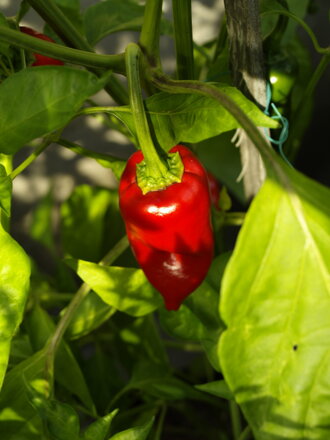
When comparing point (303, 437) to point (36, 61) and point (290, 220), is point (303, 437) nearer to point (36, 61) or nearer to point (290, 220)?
point (290, 220)

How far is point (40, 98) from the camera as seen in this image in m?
0.51

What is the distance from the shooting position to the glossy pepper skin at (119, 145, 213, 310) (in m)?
0.60

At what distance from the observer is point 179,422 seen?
1461 mm

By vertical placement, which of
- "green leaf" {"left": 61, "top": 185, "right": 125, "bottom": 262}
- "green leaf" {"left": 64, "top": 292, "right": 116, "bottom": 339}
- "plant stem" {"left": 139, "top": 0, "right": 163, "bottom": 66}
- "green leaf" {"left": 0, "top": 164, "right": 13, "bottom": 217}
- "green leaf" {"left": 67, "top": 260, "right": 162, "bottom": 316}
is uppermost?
"plant stem" {"left": 139, "top": 0, "right": 163, "bottom": 66}

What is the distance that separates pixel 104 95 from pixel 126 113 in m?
0.70

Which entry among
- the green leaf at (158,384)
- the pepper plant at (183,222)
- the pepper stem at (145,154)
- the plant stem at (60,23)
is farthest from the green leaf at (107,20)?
the green leaf at (158,384)

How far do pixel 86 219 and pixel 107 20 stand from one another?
1.52 feet

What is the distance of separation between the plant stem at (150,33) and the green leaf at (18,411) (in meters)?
0.34

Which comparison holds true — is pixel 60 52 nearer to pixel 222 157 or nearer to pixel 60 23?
pixel 60 23

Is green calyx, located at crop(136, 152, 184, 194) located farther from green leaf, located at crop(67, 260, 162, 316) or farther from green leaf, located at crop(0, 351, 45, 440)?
green leaf, located at crop(0, 351, 45, 440)

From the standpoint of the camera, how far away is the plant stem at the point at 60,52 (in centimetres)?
51

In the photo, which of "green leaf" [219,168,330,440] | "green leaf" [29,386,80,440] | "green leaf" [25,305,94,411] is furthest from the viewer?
"green leaf" [25,305,94,411]

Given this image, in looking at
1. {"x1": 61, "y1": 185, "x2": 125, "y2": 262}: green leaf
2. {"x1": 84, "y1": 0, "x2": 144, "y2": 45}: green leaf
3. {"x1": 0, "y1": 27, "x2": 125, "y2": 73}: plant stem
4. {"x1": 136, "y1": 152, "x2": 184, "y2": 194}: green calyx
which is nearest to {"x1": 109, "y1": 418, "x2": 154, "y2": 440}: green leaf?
{"x1": 136, "y1": 152, "x2": 184, "y2": 194}: green calyx

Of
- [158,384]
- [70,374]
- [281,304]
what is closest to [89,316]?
[70,374]
